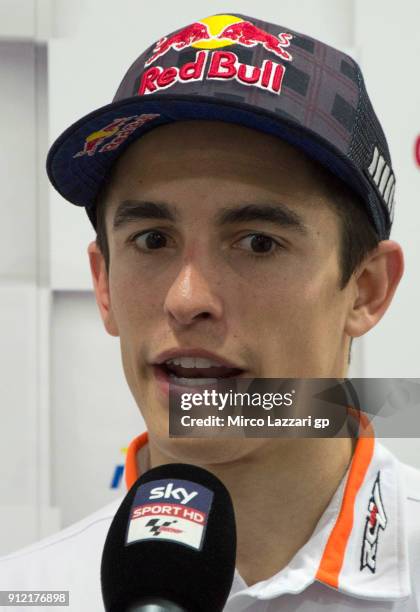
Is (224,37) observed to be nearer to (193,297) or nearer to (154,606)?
(193,297)

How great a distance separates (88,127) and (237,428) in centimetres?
29

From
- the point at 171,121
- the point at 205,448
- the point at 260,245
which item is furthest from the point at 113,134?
the point at 205,448

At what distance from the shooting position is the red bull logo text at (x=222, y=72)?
0.78m

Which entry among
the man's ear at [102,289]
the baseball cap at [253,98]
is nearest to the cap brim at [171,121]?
the baseball cap at [253,98]

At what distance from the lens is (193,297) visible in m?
0.77

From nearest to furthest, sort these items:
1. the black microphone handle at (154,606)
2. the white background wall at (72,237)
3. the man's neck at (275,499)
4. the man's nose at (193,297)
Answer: the black microphone handle at (154,606)
the man's nose at (193,297)
the man's neck at (275,499)
the white background wall at (72,237)

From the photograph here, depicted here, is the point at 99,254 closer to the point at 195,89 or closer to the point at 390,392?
the point at 195,89

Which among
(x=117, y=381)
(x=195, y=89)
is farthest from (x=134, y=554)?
(x=117, y=381)

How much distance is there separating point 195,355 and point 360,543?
9.3 inches

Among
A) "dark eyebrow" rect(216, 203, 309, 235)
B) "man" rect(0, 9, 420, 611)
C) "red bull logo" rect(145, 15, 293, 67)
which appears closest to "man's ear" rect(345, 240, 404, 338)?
"man" rect(0, 9, 420, 611)

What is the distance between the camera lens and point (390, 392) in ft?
3.58

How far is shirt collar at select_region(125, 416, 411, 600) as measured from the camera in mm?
824

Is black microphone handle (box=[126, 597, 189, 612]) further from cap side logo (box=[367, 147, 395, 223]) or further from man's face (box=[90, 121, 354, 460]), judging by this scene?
cap side logo (box=[367, 147, 395, 223])

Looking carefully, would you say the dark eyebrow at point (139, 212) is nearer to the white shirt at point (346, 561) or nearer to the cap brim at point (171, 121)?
the cap brim at point (171, 121)
